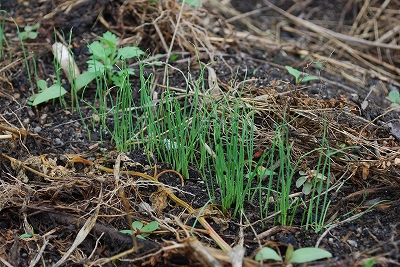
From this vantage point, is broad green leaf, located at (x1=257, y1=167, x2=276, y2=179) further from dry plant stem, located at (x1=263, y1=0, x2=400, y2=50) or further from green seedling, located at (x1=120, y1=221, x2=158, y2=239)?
dry plant stem, located at (x1=263, y1=0, x2=400, y2=50)

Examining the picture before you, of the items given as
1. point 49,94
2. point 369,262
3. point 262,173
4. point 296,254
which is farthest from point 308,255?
point 49,94

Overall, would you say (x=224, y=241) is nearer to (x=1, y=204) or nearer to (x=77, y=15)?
(x=1, y=204)

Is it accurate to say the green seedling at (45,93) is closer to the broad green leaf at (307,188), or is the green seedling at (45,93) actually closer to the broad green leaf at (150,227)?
the broad green leaf at (150,227)

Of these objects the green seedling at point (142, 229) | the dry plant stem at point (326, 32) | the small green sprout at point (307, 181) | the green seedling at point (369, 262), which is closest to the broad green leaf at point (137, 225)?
the green seedling at point (142, 229)

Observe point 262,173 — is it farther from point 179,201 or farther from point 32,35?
point 32,35

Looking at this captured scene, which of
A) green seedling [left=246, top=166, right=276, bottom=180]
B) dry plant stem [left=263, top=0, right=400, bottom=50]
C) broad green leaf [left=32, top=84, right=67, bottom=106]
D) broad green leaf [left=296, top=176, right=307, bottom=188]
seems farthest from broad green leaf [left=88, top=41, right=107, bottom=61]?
dry plant stem [left=263, top=0, right=400, bottom=50]

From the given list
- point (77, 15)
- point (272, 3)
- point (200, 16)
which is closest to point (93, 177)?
point (77, 15)
